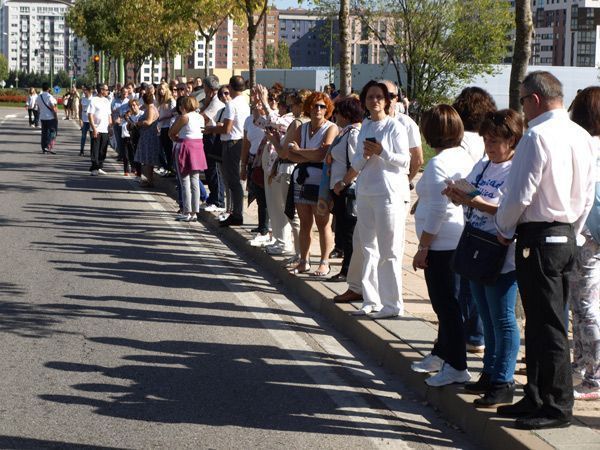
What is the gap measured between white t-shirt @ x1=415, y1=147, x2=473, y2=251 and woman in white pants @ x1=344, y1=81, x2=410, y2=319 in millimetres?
1473

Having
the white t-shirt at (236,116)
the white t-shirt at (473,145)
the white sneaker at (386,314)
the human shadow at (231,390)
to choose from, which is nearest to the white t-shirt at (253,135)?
the white t-shirt at (236,116)

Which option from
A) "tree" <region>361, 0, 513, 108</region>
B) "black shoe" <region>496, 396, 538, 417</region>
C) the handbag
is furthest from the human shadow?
"tree" <region>361, 0, 513, 108</region>

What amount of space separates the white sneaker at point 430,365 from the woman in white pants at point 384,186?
5.04 feet

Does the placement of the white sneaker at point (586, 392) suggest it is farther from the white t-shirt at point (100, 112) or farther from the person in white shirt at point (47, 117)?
the person in white shirt at point (47, 117)

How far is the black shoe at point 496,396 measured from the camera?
6191mm

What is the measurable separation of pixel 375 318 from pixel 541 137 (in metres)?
3.43

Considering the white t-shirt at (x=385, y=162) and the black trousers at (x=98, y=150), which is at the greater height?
the white t-shirt at (x=385, y=162)

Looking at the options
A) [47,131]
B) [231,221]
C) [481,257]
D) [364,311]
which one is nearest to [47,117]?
[47,131]

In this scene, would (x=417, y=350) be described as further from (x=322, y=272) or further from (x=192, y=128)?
(x=192, y=128)

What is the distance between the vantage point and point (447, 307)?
22.4 ft

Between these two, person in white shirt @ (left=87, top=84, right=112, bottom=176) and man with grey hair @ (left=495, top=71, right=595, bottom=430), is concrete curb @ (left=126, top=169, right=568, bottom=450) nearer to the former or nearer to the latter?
man with grey hair @ (left=495, top=71, right=595, bottom=430)

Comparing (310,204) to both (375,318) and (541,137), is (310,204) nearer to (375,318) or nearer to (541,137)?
(375,318)

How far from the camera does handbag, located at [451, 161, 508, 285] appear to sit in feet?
20.0

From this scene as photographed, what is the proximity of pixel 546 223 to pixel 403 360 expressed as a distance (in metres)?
2.10
